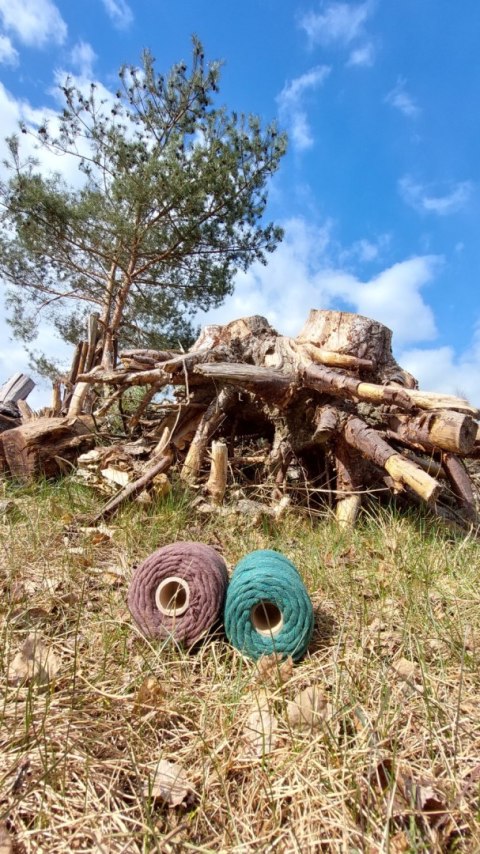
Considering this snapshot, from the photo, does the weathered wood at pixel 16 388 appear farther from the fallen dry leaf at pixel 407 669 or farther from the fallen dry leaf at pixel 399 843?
the fallen dry leaf at pixel 399 843

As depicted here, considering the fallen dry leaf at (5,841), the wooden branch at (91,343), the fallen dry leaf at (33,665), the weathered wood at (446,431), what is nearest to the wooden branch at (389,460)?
the weathered wood at (446,431)

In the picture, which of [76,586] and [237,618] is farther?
[76,586]

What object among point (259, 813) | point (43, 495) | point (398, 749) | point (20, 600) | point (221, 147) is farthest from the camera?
point (221, 147)

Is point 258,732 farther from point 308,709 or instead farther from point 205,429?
point 205,429

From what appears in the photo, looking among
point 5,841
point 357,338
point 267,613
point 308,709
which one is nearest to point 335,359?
point 357,338

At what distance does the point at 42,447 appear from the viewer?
4.10 metres

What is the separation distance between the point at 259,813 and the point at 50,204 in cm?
945

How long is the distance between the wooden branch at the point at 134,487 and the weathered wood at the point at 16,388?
15.0ft

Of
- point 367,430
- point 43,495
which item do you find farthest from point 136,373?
point 367,430

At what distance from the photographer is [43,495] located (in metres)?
3.63

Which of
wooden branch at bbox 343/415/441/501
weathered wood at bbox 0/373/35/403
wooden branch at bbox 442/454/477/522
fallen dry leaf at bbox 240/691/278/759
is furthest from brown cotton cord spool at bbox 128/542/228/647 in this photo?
weathered wood at bbox 0/373/35/403

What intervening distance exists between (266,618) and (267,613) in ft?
0.21

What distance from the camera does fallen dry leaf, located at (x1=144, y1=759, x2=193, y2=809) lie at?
3.78 feet

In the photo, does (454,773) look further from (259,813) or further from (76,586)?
(76,586)
